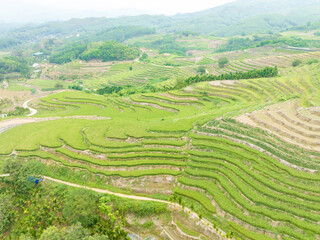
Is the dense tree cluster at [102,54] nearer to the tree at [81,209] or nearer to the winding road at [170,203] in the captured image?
the winding road at [170,203]

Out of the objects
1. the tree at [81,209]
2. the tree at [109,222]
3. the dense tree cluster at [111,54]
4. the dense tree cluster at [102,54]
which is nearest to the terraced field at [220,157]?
the tree at [109,222]

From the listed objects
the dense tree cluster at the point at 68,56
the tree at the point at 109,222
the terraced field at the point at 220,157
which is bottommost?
the tree at the point at 109,222

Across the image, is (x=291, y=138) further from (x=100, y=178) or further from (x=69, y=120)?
(x=69, y=120)

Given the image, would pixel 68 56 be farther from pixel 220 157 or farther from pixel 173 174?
pixel 220 157

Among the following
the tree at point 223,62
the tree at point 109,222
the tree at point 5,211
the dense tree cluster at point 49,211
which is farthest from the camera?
the tree at point 223,62

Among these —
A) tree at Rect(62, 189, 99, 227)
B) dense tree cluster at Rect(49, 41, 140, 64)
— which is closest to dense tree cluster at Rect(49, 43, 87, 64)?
dense tree cluster at Rect(49, 41, 140, 64)

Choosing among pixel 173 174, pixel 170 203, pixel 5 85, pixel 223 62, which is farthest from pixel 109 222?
pixel 5 85

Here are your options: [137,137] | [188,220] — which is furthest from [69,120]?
[188,220]

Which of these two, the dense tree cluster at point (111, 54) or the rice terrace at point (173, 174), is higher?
the dense tree cluster at point (111, 54)
